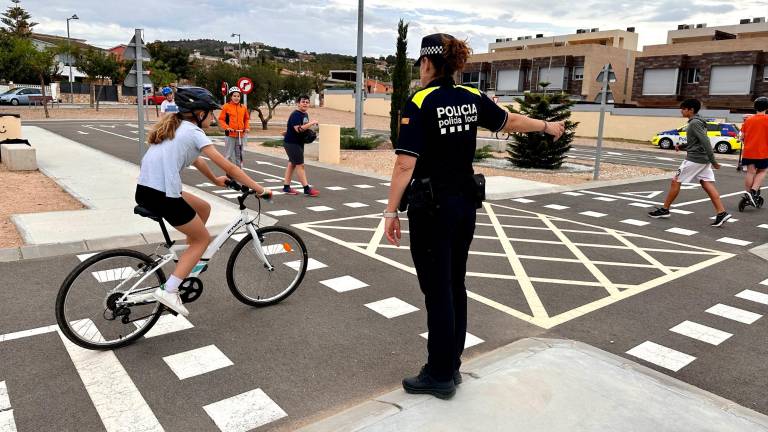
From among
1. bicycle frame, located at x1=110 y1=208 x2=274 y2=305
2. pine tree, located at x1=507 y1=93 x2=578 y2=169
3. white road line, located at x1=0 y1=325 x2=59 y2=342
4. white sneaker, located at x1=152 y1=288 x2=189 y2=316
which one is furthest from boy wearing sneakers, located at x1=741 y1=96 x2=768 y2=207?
white road line, located at x1=0 y1=325 x2=59 y2=342

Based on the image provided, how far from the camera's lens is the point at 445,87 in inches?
127

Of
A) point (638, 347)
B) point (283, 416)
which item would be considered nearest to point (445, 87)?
point (283, 416)

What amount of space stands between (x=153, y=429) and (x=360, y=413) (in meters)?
1.15

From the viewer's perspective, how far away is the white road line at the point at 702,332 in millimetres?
4676

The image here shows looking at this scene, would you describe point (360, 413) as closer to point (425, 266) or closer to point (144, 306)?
point (425, 266)

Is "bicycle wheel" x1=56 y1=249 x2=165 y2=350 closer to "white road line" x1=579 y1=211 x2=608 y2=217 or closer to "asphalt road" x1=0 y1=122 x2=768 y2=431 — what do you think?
"asphalt road" x1=0 y1=122 x2=768 y2=431

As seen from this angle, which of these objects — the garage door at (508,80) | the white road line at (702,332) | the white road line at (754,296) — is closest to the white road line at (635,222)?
the white road line at (754,296)

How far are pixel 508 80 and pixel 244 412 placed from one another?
202ft

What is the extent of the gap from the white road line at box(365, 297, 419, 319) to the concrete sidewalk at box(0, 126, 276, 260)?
3242 millimetres

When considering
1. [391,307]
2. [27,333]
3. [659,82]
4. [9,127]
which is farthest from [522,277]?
[659,82]

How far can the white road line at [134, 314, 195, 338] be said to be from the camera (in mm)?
4469

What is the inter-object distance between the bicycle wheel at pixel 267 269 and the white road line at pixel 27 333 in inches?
54.6

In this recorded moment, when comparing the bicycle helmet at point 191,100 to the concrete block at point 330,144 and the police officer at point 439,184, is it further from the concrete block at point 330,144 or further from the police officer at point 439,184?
the concrete block at point 330,144

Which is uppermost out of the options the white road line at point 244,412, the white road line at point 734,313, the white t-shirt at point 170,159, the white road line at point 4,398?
the white t-shirt at point 170,159
